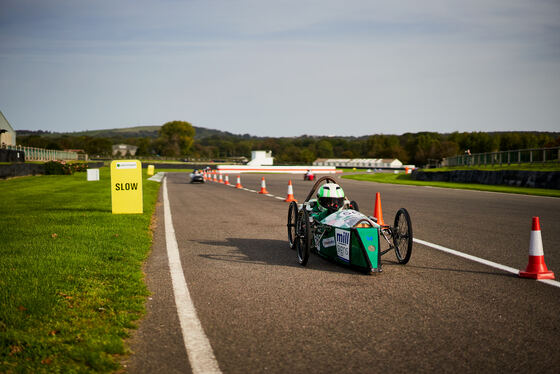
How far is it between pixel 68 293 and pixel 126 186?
7994mm

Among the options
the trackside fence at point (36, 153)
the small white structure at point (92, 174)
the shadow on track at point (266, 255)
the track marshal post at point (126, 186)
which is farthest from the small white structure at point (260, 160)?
the shadow on track at point (266, 255)

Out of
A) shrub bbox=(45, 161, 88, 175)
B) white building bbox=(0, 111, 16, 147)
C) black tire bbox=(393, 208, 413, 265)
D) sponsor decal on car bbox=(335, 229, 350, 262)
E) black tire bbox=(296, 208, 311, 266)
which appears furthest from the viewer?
white building bbox=(0, 111, 16, 147)

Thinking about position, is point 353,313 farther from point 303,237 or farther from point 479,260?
point 479,260

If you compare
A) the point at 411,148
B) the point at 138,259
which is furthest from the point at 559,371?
the point at 411,148

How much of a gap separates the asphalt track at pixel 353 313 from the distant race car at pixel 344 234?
21 cm

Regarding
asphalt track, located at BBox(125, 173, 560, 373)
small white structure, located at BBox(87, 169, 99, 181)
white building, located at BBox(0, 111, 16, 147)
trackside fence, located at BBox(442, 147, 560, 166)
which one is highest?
white building, located at BBox(0, 111, 16, 147)

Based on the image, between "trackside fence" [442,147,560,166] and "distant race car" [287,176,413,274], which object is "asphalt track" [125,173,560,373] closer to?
"distant race car" [287,176,413,274]

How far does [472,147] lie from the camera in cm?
19588

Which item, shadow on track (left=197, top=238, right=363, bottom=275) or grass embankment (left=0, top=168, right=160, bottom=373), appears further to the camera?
shadow on track (left=197, top=238, right=363, bottom=275)

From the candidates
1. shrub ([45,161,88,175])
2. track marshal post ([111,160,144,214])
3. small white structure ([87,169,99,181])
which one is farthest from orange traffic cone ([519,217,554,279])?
shrub ([45,161,88,175])

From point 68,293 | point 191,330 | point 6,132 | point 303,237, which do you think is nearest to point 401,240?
point 303,237

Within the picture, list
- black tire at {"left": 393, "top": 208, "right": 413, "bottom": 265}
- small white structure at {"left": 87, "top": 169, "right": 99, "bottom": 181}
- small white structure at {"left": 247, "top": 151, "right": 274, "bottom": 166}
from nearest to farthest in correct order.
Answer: black tire at {"left": 393, "top": 208, "right": 413, "bottom": 265}, small white structure at {"left": 87, "top": 169, "right": 99, "bottom": 181}, small white structure at {"left": 247, "top": 151, "right": 274, "bottom": 166}

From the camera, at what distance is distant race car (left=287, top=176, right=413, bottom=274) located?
6.45 meters

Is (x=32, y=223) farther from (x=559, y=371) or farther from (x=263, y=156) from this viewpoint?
(x=263, y=156)
